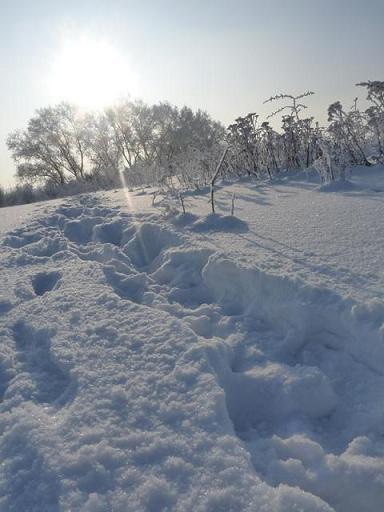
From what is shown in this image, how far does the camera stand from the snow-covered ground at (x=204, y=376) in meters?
1.02

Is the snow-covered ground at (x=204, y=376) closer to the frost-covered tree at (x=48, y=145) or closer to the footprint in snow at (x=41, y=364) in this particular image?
the footprint in snow at (x=41, y=364)

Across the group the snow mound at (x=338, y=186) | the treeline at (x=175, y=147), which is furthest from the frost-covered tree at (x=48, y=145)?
the snow mound at (x=338, y=186)

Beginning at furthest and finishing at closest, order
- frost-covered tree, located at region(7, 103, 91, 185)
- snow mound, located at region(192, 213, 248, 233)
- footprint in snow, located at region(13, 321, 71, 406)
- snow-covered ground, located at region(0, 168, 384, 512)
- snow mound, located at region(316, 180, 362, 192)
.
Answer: frost-covered tree, located at region(7, 103, 91, 185) < snow mound, located at region(316, 180, 362, 192) < snow mound, located at region(192, 213, 248, 233) < footprint in snow, located at region(13, 321, 71, 406) < snow-covered ground, located at region(0, 168, 384, 512)

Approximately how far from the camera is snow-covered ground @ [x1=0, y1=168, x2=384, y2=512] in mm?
1018

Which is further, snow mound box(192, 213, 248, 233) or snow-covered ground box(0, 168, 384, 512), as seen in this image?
snow mound box(192, 213, 248, 233)

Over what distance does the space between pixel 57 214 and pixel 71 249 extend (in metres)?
1.57

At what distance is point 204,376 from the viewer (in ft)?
4.48

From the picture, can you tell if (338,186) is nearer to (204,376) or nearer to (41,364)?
(204,376)

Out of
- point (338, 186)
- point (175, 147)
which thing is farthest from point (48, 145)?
point (338, 186)

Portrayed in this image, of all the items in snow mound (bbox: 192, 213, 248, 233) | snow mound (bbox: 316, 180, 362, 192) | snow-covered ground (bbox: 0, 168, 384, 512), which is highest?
snow mound (bbox: 316, 180, 362, 192)

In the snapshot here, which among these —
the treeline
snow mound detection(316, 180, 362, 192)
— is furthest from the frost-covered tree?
snow mound detection(316, 180, 362, 192)

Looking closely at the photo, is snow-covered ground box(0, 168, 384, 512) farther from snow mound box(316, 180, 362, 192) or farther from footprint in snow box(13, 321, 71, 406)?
snow mound box(316, 180, 362, 192)

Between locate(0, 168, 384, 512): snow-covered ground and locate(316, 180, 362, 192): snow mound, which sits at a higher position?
locate(316, 180, 362, 192): snow mound

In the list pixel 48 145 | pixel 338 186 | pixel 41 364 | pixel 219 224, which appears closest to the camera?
pixel 41 364
